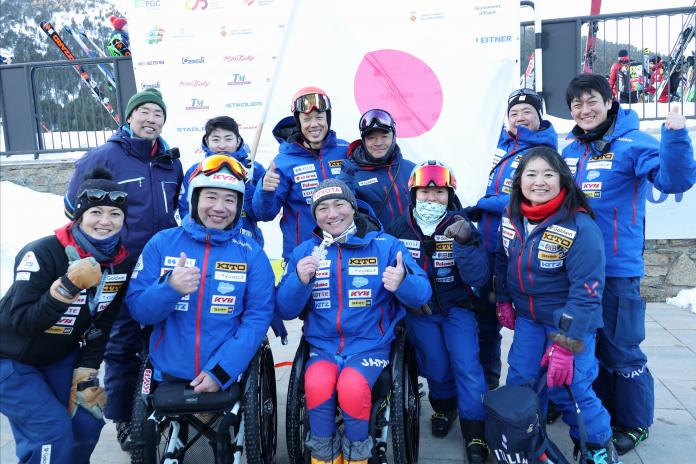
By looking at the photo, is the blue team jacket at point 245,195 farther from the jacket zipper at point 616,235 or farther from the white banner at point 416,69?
the jacket zipper at point 616,235

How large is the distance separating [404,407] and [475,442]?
547 millimetres

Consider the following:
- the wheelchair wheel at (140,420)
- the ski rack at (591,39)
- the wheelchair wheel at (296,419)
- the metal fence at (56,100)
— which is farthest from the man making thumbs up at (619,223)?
the metal fence at (56,100)

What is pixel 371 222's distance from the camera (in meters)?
2.65

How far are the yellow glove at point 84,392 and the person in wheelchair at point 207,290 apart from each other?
259 mm

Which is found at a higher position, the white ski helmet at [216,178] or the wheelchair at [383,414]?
the white ski helmet at [216,178]

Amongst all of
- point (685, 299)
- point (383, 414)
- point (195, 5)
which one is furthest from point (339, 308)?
point (685, 299)

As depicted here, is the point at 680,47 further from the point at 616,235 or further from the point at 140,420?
the point at 140,420

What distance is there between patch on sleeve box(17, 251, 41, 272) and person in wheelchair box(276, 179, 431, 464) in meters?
1.01

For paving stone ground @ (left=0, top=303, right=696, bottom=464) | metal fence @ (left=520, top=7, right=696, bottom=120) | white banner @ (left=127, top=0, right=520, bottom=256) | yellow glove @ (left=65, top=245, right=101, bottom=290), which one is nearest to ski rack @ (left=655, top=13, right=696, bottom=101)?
metal fence @ (left=520, top=7, right=696, bottom=120)

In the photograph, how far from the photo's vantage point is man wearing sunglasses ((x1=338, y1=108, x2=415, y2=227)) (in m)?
2.98

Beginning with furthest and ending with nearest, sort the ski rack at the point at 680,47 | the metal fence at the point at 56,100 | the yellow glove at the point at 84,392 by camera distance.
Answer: the metal fence at the point at 56,100 < the ski rack at the point at 680,47 < the yellow glove at the point at 84,392

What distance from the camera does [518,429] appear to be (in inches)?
81.0

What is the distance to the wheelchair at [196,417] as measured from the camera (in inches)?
84.4

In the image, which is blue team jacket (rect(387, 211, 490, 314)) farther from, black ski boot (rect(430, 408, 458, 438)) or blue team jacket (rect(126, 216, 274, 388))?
blue team jacket (rect(126, 216, 274, 388))
